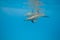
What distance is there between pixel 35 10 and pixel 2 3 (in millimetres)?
377

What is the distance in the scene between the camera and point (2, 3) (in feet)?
4.77

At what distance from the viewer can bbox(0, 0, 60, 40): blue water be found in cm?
146

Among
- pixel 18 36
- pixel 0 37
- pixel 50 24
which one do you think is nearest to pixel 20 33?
pixel 18 36

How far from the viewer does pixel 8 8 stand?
1.46 metres

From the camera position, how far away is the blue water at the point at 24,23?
1.46 meters

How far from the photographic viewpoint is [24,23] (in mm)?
1476

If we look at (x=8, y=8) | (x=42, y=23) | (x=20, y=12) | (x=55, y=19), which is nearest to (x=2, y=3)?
(x=8, y=8)

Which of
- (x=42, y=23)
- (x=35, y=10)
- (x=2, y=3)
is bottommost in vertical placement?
(x=42, y=23)

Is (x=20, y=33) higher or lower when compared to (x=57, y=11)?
lower

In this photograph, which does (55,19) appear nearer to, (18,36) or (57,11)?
(57,11)

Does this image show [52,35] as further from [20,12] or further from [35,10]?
[20,12]

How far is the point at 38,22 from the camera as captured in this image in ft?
4.83

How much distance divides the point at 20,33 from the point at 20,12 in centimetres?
24

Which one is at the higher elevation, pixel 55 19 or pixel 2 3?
pixel 2 3
